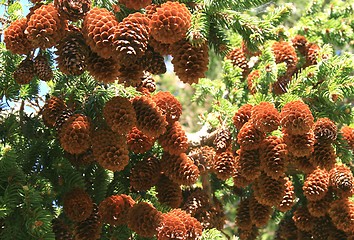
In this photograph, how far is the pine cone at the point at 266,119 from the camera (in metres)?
2.18

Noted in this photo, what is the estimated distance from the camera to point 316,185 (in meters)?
2.54

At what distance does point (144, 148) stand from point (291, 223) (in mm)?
1216

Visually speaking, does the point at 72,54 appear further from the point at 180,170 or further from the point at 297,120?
the point at 297,120

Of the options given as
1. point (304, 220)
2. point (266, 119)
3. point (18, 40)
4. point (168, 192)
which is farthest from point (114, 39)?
point (304, 220)

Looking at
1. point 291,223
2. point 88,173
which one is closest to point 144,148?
point 88,173

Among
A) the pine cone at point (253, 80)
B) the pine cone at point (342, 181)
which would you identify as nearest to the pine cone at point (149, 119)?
the pine cone at point (253, 80)

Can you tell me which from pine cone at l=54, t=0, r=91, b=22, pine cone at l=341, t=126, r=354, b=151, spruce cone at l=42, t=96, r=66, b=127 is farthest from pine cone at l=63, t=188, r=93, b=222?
pine cone at l=341, t=126, r=354, b=151

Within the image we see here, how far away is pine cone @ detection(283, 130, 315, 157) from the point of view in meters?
2.22

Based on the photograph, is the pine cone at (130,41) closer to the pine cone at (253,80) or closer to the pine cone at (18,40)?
the pine cone at (18,40)

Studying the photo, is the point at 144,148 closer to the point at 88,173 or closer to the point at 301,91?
the point at 88,173

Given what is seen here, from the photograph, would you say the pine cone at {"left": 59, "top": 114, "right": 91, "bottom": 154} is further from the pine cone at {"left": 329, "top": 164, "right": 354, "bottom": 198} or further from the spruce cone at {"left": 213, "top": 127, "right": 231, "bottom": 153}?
the pine cone at {"left": 329, "top": 164, "right": 354, "bottom": 198}

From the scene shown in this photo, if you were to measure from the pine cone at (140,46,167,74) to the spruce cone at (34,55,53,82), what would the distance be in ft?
1.32

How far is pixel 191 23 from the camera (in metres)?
1.81

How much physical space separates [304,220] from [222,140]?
1.98 ft
